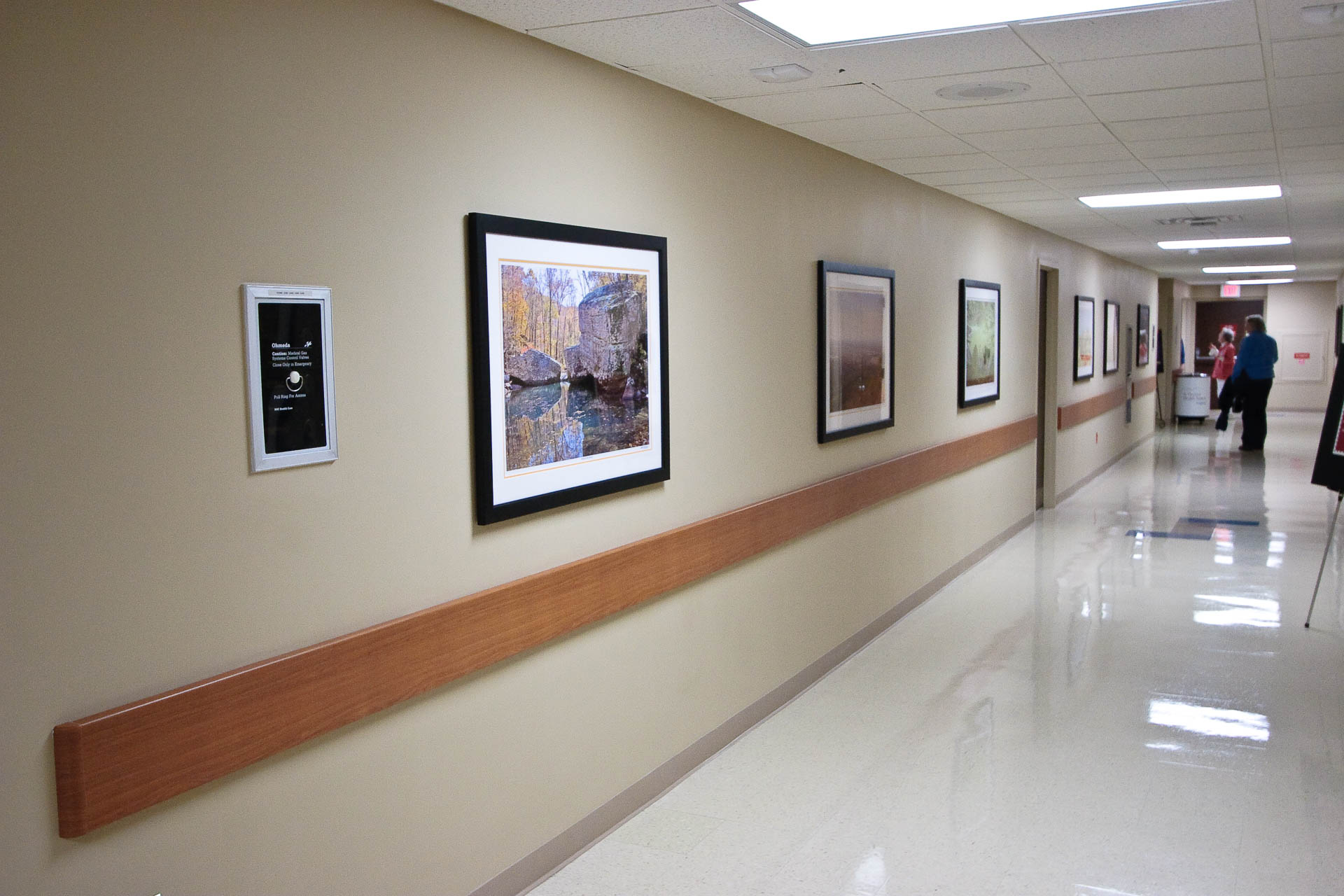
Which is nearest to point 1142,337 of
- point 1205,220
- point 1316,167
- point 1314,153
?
point 1205,220

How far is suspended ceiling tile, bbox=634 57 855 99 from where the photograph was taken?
136 inches

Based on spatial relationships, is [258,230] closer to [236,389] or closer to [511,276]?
[236,389]

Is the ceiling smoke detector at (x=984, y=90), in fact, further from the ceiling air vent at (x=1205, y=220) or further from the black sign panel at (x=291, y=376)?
the ceiling air vent at (x=1205, y=220)

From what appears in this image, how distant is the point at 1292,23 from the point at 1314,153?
2669 millimetres

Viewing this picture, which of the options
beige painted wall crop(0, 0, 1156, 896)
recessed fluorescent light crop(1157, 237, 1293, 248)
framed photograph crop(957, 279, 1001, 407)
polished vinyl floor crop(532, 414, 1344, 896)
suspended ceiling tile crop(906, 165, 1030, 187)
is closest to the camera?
beige painted wall crop(0, 0, 1156, 896)

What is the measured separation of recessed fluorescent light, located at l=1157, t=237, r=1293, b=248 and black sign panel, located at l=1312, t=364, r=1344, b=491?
3.99 meters

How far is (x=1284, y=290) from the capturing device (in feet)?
70.4

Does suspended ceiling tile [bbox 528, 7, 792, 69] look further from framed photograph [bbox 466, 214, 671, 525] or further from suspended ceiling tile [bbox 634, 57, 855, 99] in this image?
framed photograph [bbox 466, 214, 671, 525]

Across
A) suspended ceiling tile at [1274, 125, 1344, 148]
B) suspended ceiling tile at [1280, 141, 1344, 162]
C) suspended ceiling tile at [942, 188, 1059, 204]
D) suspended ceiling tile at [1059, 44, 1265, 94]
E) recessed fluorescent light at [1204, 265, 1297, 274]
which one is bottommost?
suspended ceiling tile at [1059, 44, 1265, 94]

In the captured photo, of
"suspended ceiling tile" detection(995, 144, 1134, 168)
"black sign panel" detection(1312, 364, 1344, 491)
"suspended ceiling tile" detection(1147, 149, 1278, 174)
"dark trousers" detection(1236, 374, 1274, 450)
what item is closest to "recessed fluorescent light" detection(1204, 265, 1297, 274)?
"dark trousers" detection(1236, 374, 1274, 450)

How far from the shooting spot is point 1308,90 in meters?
3.90

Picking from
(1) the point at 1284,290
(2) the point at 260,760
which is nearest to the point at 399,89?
(2) the point at 260,760

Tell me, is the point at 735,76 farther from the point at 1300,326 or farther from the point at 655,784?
the point at 1300,326

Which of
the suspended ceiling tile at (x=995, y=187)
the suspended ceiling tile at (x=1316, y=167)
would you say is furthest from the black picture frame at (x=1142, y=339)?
the suspended ceiling tile at (x=1316, y=167)
